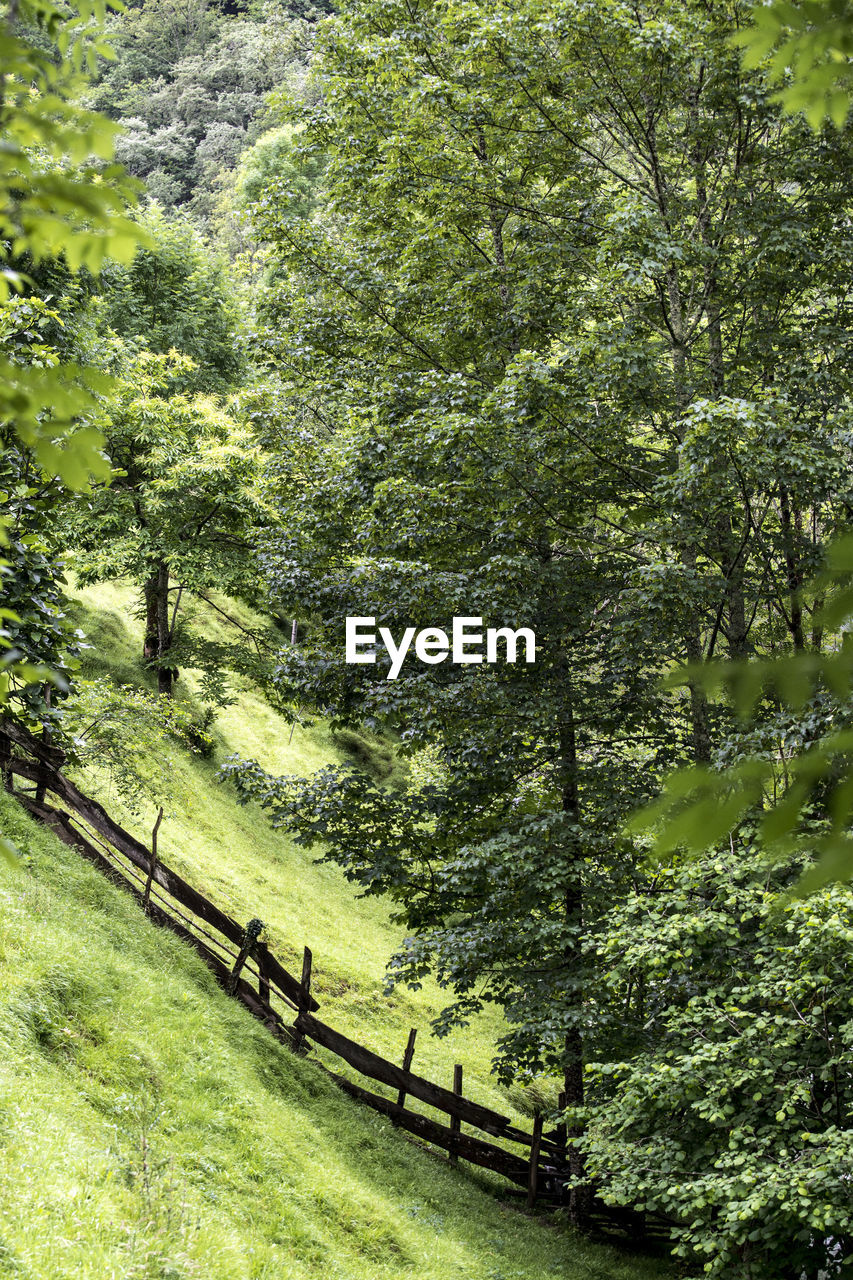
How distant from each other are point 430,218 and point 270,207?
2396 mm

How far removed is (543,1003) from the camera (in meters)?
10.2

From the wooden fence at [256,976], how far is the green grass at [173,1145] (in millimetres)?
435

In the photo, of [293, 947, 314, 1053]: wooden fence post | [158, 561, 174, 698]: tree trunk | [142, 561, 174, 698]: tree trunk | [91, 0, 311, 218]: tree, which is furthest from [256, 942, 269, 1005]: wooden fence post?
[91, 0, 311, 218]: tree

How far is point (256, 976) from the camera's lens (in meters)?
13.2

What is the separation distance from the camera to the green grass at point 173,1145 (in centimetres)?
566

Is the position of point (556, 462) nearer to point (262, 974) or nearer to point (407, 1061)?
point (262, 974)

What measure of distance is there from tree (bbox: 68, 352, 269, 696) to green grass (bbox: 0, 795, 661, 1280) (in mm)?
7828

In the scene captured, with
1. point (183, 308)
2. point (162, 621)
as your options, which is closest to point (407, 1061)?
point (162, 621)

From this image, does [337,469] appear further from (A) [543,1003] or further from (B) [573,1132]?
(B) [573,1132]

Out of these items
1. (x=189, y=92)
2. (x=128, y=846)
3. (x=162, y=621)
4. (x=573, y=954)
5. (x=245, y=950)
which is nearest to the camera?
(x=573, y=954)

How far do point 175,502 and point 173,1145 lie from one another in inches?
489

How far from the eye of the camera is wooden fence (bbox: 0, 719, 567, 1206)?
11.3 metres

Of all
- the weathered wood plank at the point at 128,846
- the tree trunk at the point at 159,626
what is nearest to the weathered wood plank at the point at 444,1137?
the weathered wood plank at the point at 128,846

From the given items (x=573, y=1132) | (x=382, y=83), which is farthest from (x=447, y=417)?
(x=573, y=1132)
